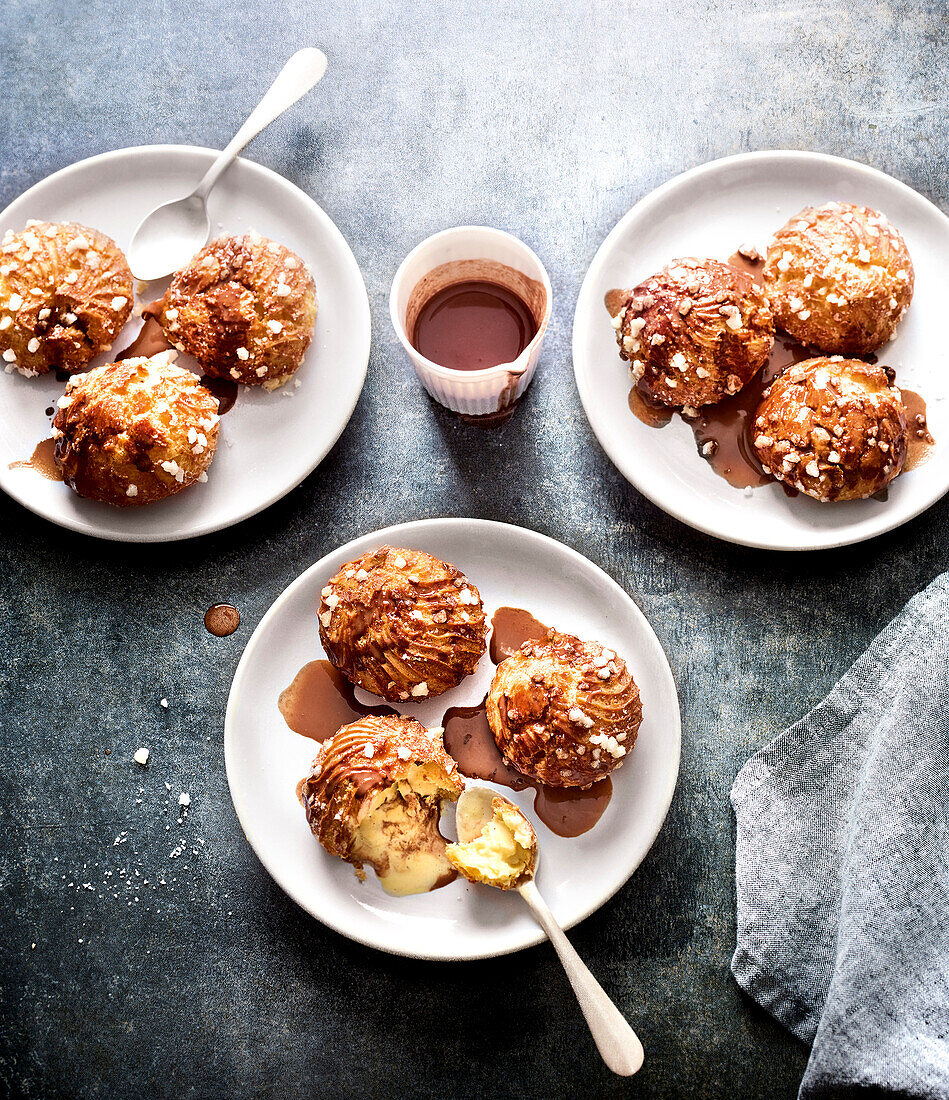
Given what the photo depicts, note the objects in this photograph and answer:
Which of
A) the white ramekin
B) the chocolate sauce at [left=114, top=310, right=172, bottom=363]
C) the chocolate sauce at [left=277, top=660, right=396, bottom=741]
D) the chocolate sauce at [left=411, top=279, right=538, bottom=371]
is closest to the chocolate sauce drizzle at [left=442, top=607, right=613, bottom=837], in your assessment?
the chocolate sauce at [left=277, top=660, right=396, bottom=741]

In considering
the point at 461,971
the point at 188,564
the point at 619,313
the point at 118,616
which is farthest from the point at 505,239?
the point at 461,971

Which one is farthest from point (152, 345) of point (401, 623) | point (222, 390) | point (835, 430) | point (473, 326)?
point (835, 430)

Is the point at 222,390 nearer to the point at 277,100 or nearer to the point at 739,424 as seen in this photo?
the point at 277,100

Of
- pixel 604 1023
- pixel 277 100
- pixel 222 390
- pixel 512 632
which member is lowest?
pixel 604 1023

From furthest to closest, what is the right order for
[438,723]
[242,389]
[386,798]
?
[242,389]
[438,723]
[386,798]

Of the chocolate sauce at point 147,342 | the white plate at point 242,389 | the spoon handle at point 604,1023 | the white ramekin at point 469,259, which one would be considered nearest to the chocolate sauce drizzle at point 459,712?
the spoon handle at point 604,1023

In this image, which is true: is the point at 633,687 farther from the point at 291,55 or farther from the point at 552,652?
the point at 291,55

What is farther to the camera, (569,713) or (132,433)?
(132,433)

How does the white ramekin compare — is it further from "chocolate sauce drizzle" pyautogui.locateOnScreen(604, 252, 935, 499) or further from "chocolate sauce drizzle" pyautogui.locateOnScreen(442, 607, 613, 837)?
"chocolate sauce drizzle" pyautogui.locateOnScreen(442, 607, 613, 837)
